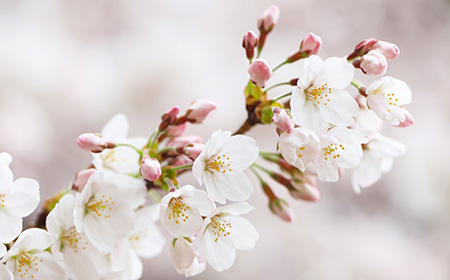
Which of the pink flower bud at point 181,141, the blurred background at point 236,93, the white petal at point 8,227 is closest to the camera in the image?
the white petal at point 8,227

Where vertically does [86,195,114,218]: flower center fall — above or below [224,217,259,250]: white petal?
above

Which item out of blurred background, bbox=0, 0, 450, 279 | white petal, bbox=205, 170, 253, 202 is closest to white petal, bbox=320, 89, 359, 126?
white petal, bbox=205, 170, 253, 202

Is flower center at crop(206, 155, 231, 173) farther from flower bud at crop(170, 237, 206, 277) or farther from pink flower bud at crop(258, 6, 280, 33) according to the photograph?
pink flower bud at crop(258, 6, 280, 33)

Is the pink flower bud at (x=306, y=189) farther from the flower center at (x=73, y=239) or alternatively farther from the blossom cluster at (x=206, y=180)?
the flower center at (x=73, y=239)

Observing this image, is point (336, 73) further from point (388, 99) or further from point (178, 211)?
point (178, 211)

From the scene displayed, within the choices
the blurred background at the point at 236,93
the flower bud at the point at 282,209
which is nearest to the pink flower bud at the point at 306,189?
the flower bud at the point at 282,209

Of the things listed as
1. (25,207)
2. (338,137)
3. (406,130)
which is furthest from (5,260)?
(406,130)

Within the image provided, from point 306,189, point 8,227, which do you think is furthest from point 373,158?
point 8,227
